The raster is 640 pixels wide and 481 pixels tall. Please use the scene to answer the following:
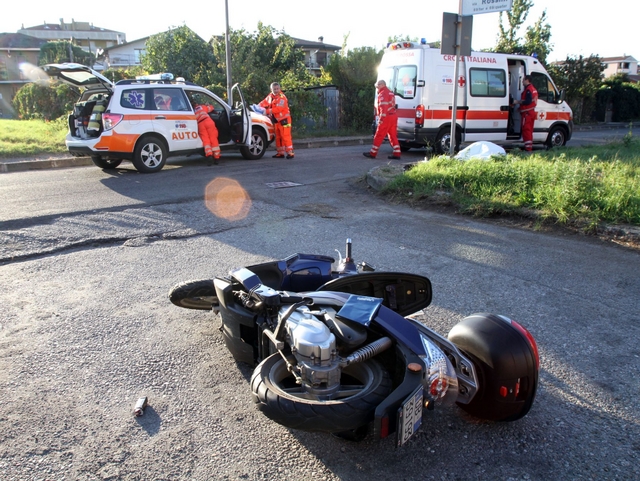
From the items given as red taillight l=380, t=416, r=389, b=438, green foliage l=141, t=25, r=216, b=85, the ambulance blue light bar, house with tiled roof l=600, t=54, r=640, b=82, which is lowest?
red taillight l=380, t=416, r=389, b=438

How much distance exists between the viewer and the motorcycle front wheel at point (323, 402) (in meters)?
2.17

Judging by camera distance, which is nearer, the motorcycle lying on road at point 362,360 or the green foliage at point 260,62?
the motorcycle lying on road at point 362,360

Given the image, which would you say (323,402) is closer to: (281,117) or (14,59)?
(281,117)

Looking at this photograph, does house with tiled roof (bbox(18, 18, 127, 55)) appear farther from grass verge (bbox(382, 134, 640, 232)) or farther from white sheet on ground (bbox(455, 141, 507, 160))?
grass verge (bbox(382, 134, 640, 232))

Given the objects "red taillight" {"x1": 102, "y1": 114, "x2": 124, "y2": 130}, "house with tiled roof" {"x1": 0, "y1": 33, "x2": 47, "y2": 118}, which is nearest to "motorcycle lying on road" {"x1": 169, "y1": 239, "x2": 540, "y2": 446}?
"red taillight" {"x1": 102, "y1": 114, "x2": 124, "y2": 130}

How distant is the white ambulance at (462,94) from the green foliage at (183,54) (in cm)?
1147

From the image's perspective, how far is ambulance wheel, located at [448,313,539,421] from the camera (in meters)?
2.56

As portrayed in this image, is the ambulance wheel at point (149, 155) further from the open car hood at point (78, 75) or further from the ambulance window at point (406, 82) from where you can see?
the ambulance window at point (406, 82)

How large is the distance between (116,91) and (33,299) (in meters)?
7.02

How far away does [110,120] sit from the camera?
1014 cm

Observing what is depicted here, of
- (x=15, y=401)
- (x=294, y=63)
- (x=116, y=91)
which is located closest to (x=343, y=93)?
(x=294, y=63)

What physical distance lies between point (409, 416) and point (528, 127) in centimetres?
1401

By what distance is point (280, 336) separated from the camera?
8.35ft

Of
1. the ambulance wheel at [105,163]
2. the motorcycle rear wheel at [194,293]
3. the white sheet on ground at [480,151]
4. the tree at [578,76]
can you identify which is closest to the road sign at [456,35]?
the white sheet on ground at [480,151]
